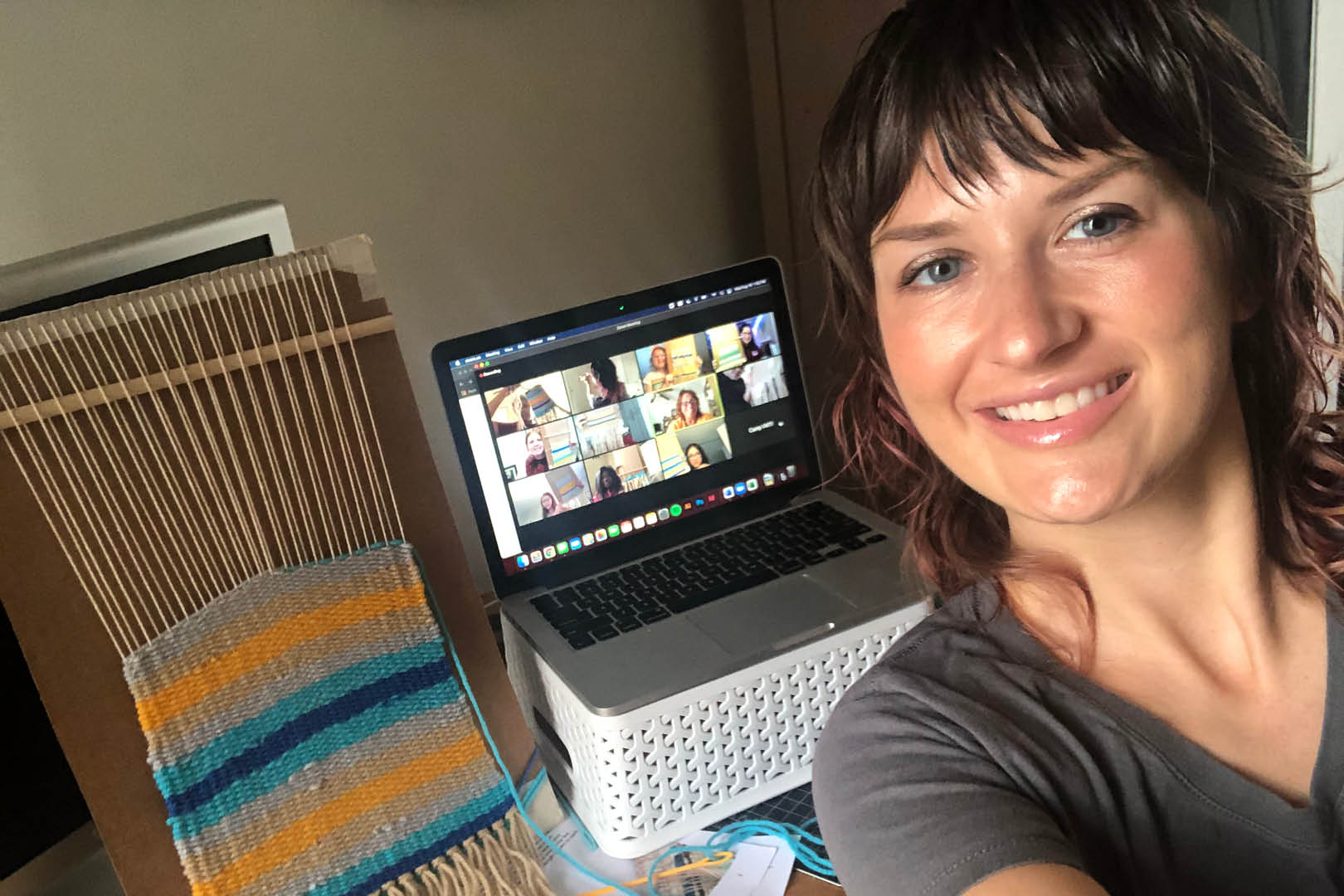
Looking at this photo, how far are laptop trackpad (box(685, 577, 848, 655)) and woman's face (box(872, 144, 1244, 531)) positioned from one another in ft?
0.97

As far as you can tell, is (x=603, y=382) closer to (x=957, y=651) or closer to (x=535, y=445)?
(x=535, y=445)

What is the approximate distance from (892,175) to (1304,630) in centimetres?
46

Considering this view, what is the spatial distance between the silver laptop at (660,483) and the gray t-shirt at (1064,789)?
9.3 inches

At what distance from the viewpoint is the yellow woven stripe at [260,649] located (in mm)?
699

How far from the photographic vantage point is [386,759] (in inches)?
30.8

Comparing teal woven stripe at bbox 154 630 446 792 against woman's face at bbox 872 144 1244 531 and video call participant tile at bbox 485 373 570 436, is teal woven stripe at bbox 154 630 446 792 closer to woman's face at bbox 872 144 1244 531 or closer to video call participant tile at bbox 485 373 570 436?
video call participant tile at bbox 485 373 570 436

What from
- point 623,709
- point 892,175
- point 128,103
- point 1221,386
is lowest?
point 623,709

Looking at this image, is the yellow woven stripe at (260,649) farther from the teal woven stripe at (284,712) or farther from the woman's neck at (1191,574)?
the woman's neck at (1191,574)

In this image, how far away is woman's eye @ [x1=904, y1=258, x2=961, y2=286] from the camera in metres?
0.68

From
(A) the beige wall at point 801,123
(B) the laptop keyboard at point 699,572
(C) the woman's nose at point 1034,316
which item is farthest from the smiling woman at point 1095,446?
(A) the beige wall at point 801,123

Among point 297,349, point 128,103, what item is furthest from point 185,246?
point 128,103

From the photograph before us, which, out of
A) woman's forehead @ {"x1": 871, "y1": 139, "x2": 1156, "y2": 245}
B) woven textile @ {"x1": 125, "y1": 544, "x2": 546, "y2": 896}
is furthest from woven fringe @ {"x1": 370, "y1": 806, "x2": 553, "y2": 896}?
woman's forehead @ {"x1": 871, "y1": 139, "x2": 1156, "y2": 245}

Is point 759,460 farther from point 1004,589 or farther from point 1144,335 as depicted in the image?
point 1144,335

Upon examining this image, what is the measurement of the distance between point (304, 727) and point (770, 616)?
0.41m
